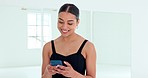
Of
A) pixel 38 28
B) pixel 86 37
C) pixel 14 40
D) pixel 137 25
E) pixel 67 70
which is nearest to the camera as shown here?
pixel 67 70

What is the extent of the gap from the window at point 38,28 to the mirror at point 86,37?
1 cm

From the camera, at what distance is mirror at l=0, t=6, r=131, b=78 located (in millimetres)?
2416

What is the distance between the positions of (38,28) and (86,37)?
0.63 m

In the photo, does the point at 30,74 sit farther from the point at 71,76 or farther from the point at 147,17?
the point at 147,17

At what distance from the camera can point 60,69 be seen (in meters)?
1.09

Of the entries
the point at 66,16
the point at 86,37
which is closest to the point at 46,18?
the point at 86,37

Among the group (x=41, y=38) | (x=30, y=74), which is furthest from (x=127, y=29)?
(x=30, y=74)

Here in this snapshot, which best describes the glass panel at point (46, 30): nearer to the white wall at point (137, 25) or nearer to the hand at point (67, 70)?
the white wall at point (137, 25)

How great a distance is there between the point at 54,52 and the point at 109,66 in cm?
182

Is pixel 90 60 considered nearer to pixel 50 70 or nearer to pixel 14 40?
pixel 50 70

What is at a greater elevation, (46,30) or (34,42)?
(46,30)

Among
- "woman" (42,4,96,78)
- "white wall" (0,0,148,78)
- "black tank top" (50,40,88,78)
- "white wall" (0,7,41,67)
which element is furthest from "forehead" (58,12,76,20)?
"white wall" (0,0,148,78)

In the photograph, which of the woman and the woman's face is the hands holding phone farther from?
the woman's face

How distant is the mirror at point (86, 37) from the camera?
242 cm
